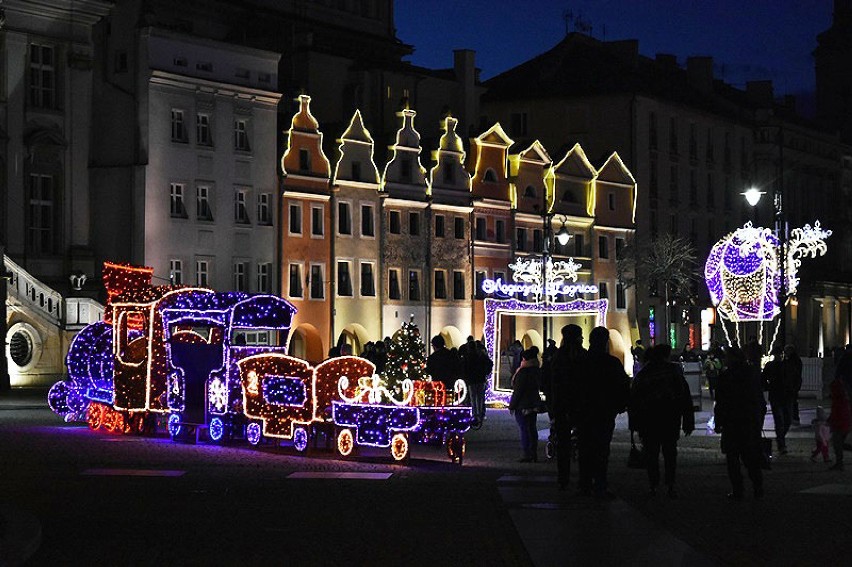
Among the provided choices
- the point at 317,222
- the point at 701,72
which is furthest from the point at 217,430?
the point at 701,72

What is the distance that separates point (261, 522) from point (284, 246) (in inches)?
2096

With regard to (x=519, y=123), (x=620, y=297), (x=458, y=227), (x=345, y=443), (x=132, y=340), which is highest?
(x=519, y=123)

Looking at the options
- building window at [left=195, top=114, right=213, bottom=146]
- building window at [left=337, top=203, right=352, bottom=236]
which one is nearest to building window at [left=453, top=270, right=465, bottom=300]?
building window at [left=337, top=203, right=352, bottom=236]

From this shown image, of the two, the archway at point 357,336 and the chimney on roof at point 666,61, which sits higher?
the chimney on roof at point 666,61

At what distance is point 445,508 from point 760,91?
4132 inches

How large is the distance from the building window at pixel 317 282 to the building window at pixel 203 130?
7.92m

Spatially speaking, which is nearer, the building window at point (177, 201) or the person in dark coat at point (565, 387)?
the person in dark coat at point (565, 387)

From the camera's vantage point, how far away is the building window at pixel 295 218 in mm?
71625

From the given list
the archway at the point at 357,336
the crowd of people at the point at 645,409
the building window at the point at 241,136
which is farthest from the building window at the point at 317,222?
the crowd of people at the point at 645,409

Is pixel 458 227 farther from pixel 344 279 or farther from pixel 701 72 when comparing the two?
pixel 701 72

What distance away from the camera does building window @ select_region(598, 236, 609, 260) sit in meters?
92.2

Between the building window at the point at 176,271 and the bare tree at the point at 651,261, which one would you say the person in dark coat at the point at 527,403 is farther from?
the bare tree at the point at 651,261

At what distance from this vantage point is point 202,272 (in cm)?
6669

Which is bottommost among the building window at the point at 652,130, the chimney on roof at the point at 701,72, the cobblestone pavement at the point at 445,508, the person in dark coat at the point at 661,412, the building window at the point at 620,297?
the cobblestone pavement at the point at 445,508
